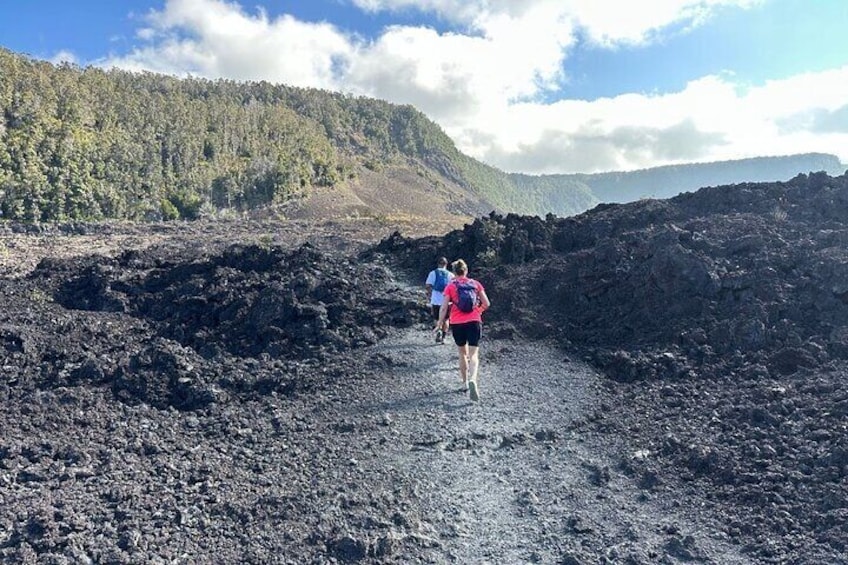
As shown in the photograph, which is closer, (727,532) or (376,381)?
(727,532)

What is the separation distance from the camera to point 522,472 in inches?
255

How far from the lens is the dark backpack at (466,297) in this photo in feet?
26.1

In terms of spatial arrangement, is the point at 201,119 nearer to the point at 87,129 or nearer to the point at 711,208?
the point at 87,129

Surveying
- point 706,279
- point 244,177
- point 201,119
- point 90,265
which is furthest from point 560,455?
point 201,119

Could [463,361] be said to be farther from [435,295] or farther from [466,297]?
[435,295]

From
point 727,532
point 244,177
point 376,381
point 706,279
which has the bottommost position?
point 727,532

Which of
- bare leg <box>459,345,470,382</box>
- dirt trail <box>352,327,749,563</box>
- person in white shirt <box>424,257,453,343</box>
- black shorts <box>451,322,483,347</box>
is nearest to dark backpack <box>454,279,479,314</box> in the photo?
black shorts <box>451,322,483,347</box>

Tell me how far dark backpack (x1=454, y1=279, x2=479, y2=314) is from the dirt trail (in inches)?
45.8

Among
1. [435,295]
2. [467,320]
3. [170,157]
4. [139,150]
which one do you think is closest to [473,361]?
[467,320]

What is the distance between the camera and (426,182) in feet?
367

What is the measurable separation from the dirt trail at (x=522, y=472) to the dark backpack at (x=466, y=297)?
1.16 metres

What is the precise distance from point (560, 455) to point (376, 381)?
109 inches

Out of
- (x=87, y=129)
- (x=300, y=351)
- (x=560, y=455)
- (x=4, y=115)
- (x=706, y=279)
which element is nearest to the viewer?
(x=560, y=455)

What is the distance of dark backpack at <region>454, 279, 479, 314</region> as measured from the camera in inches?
313
